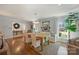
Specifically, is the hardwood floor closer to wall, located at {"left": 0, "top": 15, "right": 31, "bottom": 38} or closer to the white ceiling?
wall, located at {"left": 0, "top": 15, "right": 31, "bottom": 38}

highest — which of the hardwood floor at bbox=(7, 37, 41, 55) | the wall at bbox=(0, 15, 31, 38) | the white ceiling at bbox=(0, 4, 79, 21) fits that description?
the white ceiling at bbox=(0, 4, 79, 21)

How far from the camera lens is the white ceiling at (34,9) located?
217 centimetres

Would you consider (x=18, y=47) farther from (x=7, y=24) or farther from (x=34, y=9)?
(x=34, y=9)

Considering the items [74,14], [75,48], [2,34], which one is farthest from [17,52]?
[74,14]

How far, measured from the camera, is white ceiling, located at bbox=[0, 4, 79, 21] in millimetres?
2170

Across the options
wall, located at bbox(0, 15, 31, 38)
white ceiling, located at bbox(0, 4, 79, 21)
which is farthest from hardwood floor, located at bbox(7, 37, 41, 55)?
white ceiling, located at bbox(0, 4, 79, 21)

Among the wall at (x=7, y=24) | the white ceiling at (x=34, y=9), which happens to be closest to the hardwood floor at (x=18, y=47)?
the wall at (x=7, y=24)

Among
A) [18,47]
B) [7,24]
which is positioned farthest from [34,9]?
[18,47]

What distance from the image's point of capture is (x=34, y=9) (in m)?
2.18

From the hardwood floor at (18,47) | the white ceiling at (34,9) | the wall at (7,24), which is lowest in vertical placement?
the hardwood floor at (18,47)

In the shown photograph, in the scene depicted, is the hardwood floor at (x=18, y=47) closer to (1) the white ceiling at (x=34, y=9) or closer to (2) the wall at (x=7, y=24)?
(2) the wall at (x=7, y=24)
